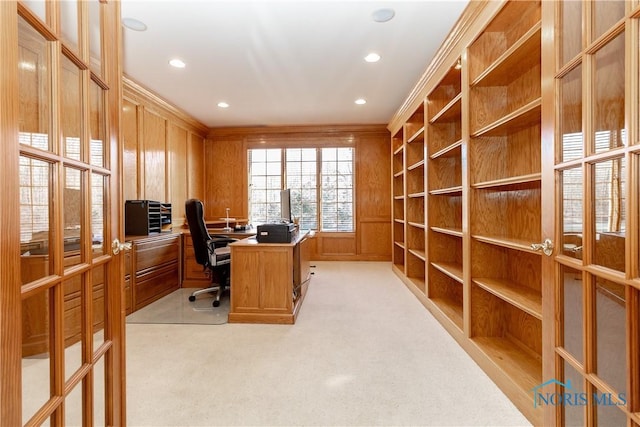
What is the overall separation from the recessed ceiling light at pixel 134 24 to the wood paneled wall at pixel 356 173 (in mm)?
3201

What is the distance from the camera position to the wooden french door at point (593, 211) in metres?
0.85

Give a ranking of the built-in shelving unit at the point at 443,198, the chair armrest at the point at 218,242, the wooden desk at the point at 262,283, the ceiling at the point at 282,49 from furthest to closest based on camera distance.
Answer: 1. the chair armrest at the point at 218,242
2. the built-in shelving unit at the point at 443,198
3. the wooden desk at the point at 262,283
4. the ceiling at the point at 282,49

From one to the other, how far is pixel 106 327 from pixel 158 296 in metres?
2.70

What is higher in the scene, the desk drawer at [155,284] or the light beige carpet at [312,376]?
the desk drawer at [155,284]

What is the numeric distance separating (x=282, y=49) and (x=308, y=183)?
3223 mm

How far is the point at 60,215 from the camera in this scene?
86 centimetres

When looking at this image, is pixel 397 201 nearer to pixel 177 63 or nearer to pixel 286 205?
pixel 286 205

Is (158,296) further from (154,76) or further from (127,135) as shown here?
(154,76)

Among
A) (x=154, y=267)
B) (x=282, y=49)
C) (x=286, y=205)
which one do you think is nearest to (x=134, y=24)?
(x=282, y=49)

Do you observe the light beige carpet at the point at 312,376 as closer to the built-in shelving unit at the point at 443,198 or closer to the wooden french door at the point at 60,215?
the built-in shelving unit at the point at 443,198

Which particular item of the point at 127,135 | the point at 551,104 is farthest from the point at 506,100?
the point at 127,135

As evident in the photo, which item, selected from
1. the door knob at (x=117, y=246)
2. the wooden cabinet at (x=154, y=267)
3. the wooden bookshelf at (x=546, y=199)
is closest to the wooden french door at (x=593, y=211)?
the wooden bookshelf at (x=546, y=199)

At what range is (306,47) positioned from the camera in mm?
2742

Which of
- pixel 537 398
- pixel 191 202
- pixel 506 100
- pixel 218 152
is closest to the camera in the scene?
pixel 537 398
